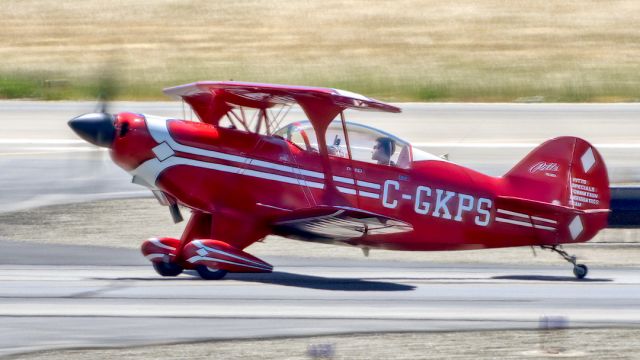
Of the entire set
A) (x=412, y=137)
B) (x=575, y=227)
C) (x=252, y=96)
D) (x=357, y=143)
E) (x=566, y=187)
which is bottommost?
(x=412, y=137)

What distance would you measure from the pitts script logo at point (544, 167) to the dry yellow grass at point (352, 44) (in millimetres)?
18471

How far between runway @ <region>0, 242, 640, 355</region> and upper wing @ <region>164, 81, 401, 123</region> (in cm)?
194

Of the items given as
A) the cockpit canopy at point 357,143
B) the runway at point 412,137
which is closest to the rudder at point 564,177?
the cockpit canopy at point 357,143

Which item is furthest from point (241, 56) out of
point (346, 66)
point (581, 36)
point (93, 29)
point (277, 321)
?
point (277, 321)

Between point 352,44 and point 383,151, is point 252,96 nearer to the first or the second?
point 383,151

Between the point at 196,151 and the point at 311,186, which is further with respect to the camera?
the point at 311,186

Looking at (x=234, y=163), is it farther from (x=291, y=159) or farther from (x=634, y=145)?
(x=634, y=145)

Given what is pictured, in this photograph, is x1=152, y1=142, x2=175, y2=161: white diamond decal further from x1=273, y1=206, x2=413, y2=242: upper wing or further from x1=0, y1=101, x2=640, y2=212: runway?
x1=0, y1=101, x2=640, y2=212: runway

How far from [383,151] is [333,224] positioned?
1242mm

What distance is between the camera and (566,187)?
13.9 meters

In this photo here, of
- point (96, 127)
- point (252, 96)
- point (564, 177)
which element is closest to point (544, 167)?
point (564, 177)

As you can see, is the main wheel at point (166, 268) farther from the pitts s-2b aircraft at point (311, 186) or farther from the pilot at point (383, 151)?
the pilot at point (383, 151)

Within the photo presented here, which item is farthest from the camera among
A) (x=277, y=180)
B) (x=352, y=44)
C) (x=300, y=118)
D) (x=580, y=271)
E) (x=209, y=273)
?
(x=352, y=44)

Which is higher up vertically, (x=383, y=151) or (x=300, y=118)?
(x=383, y=151)
